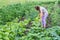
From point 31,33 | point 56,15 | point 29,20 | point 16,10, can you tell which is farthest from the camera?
point 16,10

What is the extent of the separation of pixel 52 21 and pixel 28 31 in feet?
5.32

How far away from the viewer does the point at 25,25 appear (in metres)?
11.1

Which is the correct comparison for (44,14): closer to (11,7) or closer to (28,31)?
(28,31)

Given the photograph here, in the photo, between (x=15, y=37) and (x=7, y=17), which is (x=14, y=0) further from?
(x=15, y=37)

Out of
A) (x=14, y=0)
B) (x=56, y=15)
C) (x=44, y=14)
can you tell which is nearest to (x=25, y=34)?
(x=44, y=14)

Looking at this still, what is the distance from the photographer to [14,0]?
17.1m

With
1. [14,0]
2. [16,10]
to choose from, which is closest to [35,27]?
[16,10]

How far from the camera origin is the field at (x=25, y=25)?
9258 millimetres

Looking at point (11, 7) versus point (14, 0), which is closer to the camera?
point (11, 7)

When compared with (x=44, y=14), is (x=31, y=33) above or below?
below

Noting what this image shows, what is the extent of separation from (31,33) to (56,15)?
1.98m

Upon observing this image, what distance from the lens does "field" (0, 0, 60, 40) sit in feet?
30.4

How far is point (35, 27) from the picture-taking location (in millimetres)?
10164

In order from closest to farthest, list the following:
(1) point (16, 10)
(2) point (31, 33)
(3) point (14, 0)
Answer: (2) point (31, 33) < (1) point (16, 10) < (3) point (14, 0)
